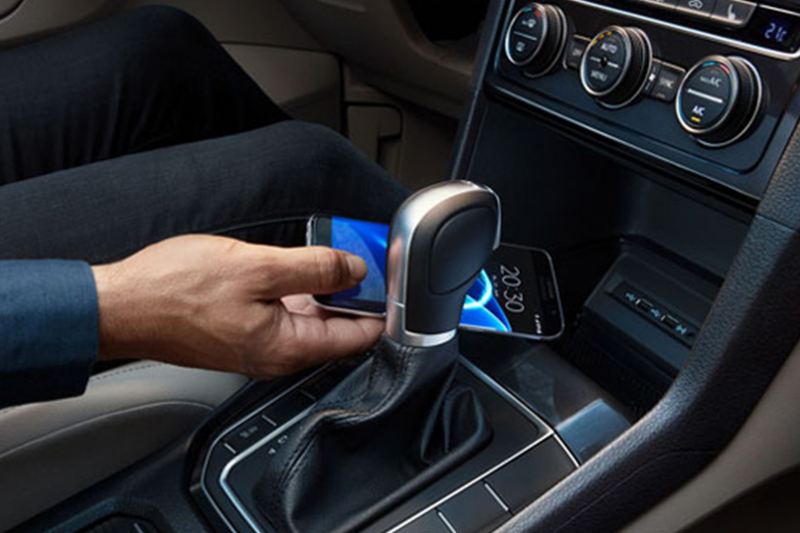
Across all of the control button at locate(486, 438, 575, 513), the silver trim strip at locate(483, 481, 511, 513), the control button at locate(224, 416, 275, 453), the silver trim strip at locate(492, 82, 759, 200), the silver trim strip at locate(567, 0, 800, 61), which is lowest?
the control button at locate(224, 416, 275, 453)

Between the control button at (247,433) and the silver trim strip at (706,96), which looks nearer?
the silver trim strip at (706,96)

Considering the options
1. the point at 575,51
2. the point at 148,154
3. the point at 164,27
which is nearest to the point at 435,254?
the point at 575,51

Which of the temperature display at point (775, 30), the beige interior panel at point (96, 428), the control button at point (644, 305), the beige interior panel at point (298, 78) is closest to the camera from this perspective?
the temperature display at point (775, 30)

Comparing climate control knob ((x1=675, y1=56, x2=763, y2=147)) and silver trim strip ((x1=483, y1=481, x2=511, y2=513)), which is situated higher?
climate control knob ((x1=675, y1=56, x2=763, y2=147))

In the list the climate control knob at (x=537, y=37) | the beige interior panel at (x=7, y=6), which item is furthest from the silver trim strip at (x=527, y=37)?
Result: the beige interior panel at (x=7, y=6)

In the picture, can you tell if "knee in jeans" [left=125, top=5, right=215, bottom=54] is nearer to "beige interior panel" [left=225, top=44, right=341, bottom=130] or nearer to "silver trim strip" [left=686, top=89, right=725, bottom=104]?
"beige interior panel" [left=225, top=44, right=341, bottom=130]

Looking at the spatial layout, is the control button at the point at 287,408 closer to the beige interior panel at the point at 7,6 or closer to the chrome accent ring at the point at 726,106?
the chrome accent ring at the point at 726,106

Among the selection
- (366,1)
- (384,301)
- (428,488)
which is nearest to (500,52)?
(384,301)

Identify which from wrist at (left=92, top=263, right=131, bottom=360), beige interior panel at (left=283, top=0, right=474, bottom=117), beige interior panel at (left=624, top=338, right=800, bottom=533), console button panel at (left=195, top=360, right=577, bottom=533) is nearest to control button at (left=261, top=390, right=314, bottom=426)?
console button panel at (left=195, top=360, right=577, bottom=533)

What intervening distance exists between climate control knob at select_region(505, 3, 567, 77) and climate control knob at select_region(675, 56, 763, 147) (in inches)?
4.5

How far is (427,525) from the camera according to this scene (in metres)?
0.51

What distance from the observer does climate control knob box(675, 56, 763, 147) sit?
0.47 meters

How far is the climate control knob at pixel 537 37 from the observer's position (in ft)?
1.92

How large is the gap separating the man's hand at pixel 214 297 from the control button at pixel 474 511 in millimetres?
128
